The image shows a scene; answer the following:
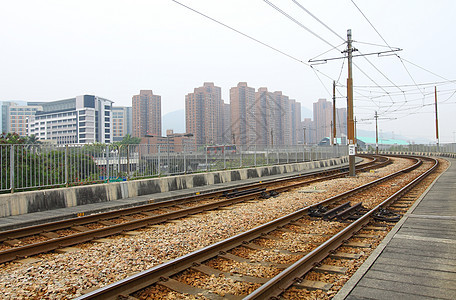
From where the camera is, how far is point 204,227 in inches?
335

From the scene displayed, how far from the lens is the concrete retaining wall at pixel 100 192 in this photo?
9951mm

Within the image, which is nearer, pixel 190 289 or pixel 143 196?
pixel 190 289

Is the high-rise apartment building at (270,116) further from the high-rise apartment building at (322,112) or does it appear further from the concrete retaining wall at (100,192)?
the concrete retaining wall at (100,192)

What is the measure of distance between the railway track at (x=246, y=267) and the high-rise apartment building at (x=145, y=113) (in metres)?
152

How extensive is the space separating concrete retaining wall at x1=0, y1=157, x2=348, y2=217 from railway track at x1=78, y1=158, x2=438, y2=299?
266 inches

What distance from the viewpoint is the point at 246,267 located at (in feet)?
18.8

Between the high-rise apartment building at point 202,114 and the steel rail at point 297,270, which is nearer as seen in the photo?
the steel rail at point 297,270

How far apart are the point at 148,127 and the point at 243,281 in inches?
6214

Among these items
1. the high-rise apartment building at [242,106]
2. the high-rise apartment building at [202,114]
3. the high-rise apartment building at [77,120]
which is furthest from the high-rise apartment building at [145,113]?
the high-rise apartment building at [242,106]

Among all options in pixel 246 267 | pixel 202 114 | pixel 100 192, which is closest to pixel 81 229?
pixel 100 192

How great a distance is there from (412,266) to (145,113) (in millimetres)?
159623

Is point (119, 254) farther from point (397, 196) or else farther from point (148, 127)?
point (148, 127)

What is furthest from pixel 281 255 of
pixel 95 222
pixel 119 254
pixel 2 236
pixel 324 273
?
pixel 2 236

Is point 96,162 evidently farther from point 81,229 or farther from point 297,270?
point 297,270
